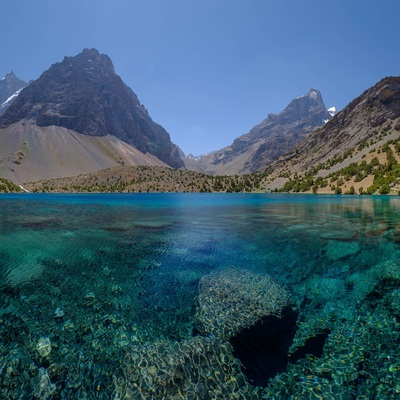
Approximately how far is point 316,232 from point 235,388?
24.8 m

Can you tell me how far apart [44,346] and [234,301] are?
754 centimetres

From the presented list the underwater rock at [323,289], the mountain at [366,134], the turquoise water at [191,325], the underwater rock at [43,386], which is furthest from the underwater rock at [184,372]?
the mountain at [366,134]

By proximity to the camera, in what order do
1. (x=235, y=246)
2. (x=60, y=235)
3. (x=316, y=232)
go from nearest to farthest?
(x=235, y=246) < (x=60, y=235) < (x=316, y=232)

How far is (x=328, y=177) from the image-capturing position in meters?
150

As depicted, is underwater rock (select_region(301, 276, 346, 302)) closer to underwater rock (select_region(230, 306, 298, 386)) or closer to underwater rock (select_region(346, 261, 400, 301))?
underwater rock (select_region(346, 261, 400, 301))

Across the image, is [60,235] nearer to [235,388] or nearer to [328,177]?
[235,388]

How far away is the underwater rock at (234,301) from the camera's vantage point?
1040 centimetres

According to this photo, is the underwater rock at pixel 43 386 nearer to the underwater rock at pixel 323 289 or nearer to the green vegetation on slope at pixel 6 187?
the underwater rock at pixel 323 289

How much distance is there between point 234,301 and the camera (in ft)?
40.4

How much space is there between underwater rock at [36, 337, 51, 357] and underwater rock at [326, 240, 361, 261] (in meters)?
17.4

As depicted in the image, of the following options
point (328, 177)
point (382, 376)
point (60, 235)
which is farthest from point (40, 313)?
point (328, 177)

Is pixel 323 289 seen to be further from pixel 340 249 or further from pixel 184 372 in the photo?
pixel 340 249

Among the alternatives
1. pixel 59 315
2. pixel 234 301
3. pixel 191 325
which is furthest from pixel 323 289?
pixel 59 315

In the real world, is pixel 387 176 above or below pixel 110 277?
above
